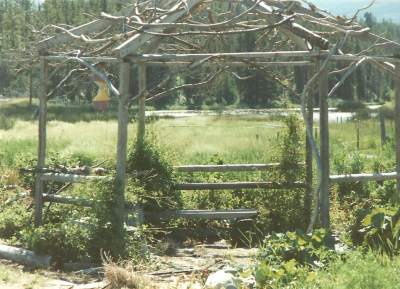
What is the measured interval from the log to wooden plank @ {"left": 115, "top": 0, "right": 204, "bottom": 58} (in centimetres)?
261

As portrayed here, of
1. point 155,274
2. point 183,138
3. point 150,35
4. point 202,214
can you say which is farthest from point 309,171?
point 183,138

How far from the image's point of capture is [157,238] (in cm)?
959

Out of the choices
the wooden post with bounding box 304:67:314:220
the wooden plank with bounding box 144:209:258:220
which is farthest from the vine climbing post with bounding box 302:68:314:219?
the wooden plank with bounding box 144:209:258:220

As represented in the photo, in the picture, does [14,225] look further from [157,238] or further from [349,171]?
[349,171]

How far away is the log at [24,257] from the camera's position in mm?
8016

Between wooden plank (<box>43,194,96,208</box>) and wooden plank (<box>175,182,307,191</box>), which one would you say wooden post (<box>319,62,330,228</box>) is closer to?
wooden plank (<box>175,182,307,191</box>)

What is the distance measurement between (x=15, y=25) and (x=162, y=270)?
58573 mm

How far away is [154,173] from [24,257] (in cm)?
234

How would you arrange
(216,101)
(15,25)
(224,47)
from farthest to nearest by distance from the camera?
1. (216,101)
2. (15,25)
3. (224,47)

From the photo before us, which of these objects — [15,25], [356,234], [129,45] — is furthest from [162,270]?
[15,25]

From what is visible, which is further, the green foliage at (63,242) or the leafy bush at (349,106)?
the leafy bush at (349,106)

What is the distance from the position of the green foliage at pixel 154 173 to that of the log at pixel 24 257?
180 centimetres

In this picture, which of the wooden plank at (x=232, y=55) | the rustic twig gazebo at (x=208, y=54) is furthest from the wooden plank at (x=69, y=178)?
the wooden plank at (x=232, y=55)

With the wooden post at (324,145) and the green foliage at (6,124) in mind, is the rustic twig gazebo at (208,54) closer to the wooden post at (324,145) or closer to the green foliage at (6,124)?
the wooden post at (324,145)
